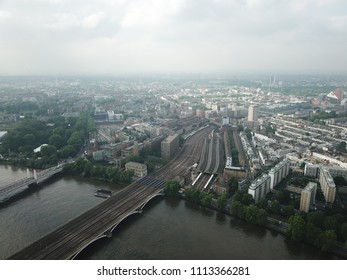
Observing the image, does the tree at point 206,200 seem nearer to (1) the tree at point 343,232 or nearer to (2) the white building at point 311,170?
(1) the tree at point 343,232

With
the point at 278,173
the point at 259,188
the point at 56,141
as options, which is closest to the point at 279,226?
the point at 259,188

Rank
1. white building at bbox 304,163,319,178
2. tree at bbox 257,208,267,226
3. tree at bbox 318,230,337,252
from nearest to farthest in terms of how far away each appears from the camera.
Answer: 1. tree at bbox 318,230,337,252
2. tree at bbox 257,208,267,226
3. white building at bbox 304,163,319,178

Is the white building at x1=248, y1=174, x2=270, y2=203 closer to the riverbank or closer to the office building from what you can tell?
the riverbank

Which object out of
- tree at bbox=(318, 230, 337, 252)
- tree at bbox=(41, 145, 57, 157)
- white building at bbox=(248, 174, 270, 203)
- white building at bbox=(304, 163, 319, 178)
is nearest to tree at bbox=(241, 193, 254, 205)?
white building at bbox=(248, 174, 270, 203)

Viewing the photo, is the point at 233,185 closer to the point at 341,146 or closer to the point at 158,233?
the point at 158,233

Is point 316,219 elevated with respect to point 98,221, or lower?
elevated

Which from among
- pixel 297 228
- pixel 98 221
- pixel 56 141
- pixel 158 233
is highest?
pixel 56 141

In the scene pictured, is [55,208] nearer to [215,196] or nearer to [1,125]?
[215,196]
